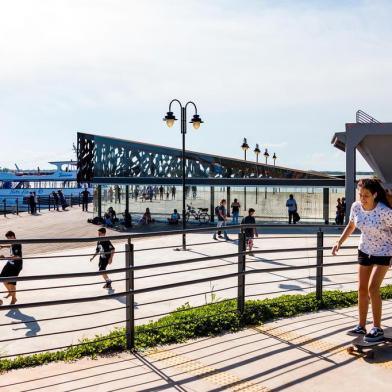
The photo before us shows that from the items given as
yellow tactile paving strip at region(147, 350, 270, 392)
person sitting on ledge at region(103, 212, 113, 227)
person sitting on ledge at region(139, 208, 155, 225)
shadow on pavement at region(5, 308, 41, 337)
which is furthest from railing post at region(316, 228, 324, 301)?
person sitting on ledge at region(139, 208, 155, 225)

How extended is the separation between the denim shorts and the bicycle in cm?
2604

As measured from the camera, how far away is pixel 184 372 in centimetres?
453

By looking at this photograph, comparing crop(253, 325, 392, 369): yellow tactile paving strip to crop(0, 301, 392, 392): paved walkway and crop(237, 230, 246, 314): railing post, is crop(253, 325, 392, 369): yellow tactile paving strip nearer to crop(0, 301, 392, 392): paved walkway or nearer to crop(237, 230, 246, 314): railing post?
crop(0, 301, 392, 392): paved walkway

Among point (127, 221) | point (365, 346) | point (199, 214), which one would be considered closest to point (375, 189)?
point (365, 346)

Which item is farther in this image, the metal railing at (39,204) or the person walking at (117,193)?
the metal railing at (39,204)

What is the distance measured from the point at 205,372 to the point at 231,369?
0.26 meters

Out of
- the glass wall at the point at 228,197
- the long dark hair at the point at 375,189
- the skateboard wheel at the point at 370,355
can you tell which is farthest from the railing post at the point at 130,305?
the glass wall at the point at 228,197

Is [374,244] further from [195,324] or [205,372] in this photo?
[195,324]

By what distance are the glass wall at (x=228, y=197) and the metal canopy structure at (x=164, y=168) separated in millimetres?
656

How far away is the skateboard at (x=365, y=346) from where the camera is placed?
191 inches

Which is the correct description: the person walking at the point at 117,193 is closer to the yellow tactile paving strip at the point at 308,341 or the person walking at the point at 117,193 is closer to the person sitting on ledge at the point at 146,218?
the person sitting on ledge at the point at 146,218

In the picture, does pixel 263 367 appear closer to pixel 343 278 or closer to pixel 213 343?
pixel 213 343

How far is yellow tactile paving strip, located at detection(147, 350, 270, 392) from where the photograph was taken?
4191 mm

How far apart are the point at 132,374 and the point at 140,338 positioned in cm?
98
